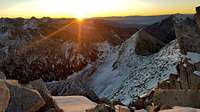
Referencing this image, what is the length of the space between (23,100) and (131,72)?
44013 mm

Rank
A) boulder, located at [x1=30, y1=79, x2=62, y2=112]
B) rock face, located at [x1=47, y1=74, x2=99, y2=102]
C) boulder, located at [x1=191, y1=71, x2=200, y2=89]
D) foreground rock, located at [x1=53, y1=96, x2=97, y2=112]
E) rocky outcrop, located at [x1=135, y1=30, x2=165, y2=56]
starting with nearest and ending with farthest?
1. boulder, located at [x1=30, y1=79, x2=62, y2=112]
2. foreground rock, located at [x1=53, y1=96, x2=97, y2=112]
3. boulder, located at [x1=191, y1=71, x2=200, y2=89]
4. rock face, located at [x1=47, y1=74, x2=99, y2=102]
5. rocky outcrop, located at [x1=135, y1=30, x2=165, y2=56]

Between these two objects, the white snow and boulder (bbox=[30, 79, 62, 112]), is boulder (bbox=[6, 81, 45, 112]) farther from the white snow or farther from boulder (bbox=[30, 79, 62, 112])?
the white snow

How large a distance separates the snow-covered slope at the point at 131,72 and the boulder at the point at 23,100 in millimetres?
32019

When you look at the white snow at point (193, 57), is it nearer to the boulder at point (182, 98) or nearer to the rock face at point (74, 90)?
the rock face at point (74, 90)

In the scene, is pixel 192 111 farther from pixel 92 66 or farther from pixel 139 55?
pixel 92 66

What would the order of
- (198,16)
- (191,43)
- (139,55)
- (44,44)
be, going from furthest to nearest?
(44,44) < (139,55) < (191,43) < (198,16)

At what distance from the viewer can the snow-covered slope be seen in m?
44.4

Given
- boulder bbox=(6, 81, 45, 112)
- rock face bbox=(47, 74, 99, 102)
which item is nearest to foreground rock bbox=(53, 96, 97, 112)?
boulder bbox=(6, 81, 45, 112)

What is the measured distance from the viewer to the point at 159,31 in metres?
75.2

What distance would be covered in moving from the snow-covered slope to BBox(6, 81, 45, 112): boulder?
105 ft

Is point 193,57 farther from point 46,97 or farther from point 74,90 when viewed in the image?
point 46,97

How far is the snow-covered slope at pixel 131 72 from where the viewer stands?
146 ft

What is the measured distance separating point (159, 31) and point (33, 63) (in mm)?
22699

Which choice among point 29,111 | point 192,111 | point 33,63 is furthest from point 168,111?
point 33,63
